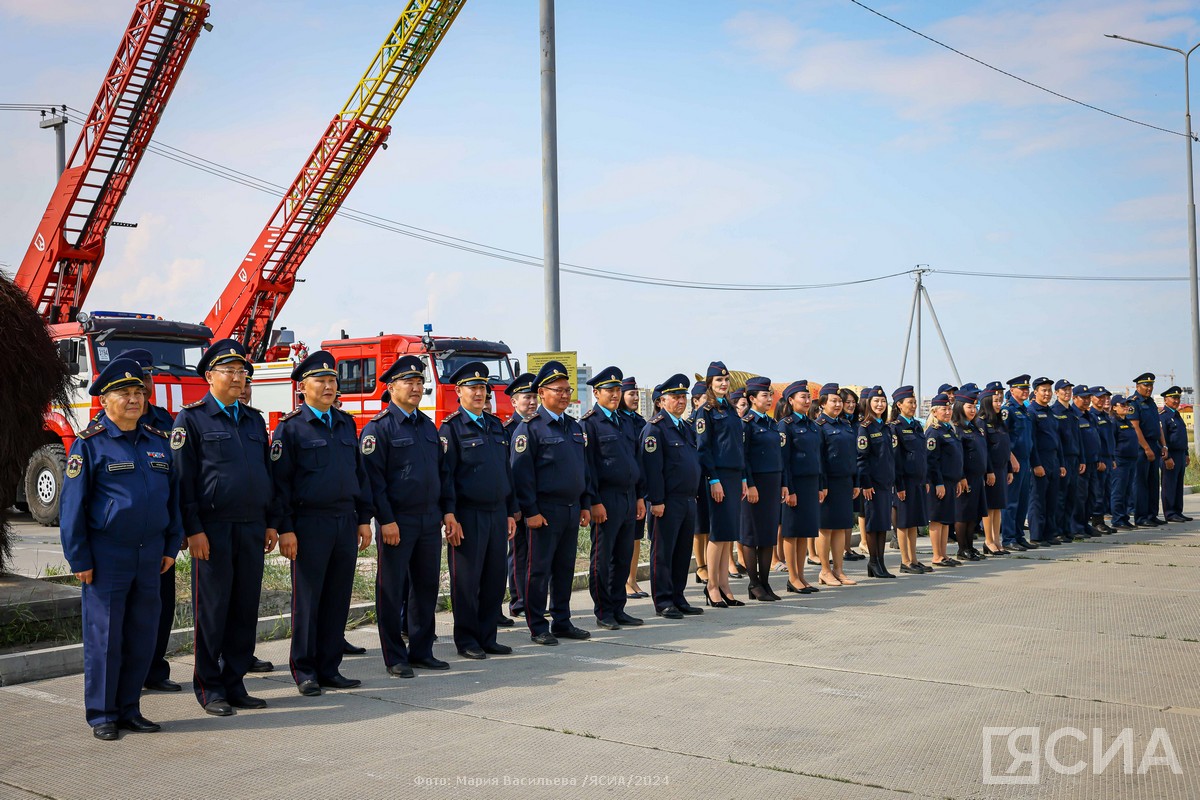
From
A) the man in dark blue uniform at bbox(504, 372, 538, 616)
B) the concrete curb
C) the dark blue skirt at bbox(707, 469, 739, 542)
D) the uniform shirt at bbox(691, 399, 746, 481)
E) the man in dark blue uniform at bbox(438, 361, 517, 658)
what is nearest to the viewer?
the concrete curb

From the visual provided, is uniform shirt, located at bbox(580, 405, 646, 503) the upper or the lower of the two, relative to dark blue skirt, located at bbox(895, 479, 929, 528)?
upper

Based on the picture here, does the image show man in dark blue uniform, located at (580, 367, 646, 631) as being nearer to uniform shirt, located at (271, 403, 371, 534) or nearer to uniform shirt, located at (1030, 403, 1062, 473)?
uniform shirt, located at (271, 403, 371, 534)

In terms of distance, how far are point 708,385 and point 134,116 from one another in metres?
13.5

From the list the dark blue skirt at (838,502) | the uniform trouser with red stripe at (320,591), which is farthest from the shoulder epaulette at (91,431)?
the dark blue skirt at (838,502)

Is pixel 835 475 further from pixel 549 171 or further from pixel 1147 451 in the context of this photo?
pixel 1147 451

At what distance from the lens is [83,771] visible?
4.83m

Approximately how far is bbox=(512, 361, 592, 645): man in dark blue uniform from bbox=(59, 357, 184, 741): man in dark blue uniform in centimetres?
287

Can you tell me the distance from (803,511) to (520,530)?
2790 mm

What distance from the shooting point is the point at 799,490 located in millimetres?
10172

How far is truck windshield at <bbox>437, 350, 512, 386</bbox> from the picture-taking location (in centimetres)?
1806

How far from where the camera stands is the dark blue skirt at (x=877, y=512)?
1084 centimetres

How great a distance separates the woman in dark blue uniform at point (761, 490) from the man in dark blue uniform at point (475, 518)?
2.69 meters

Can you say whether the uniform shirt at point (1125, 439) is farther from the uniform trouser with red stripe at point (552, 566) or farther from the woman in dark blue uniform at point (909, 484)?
the uniform trouser with red stripe at point (552, 566)

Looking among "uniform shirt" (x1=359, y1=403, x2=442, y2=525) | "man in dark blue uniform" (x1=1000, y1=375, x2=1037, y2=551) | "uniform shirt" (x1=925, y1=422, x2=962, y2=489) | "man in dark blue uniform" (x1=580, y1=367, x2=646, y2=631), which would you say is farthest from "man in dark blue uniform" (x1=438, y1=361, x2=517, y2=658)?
"man in dark blue uniform" (x1=1000, y1=375, x2=1037, y2=551)
